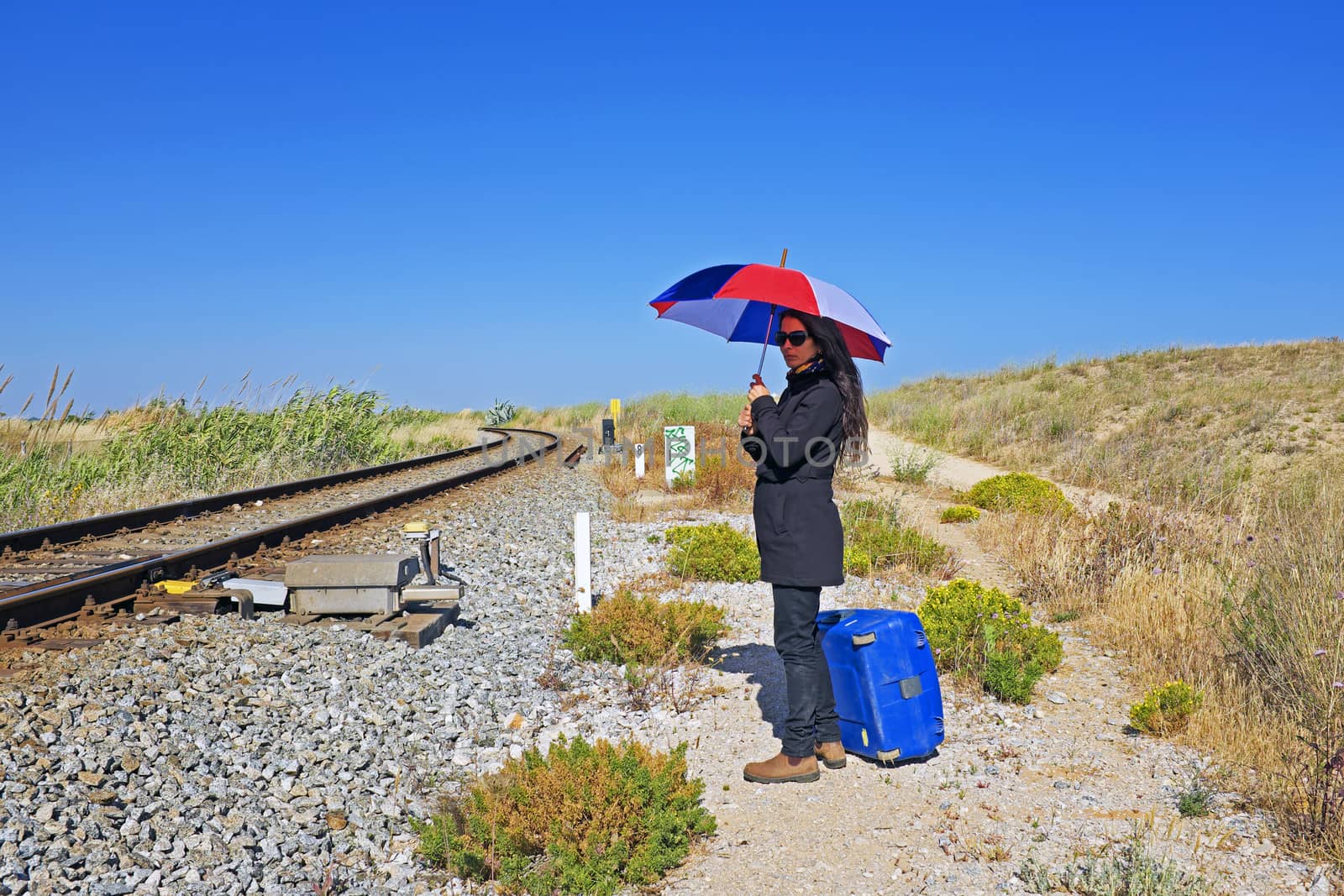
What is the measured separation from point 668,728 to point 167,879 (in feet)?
9.12

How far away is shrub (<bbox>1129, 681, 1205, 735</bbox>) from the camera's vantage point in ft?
17.5

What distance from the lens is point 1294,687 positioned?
5.26 meters

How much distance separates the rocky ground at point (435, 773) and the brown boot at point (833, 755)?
0.19 feet

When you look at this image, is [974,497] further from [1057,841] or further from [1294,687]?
[1057,841]

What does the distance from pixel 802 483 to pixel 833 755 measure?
5.06ft

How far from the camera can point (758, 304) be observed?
5742 millimetres

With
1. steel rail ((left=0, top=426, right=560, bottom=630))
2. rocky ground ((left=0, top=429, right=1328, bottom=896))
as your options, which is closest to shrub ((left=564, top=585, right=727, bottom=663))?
rocky ground ((left=0, top=429, right=1328, bottom=896))

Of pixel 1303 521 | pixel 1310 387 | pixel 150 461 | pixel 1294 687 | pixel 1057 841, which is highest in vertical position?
pixel 1310 387

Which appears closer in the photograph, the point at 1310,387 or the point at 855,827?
the point at 855,827

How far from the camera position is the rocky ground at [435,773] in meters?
3.83

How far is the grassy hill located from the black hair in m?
6.84

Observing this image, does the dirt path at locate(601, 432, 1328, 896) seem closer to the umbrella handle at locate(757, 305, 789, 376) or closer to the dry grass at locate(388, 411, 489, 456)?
the umbrella handle at locate(757, 305, 789, 376)

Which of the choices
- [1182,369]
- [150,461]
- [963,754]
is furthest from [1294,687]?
[1182,369]

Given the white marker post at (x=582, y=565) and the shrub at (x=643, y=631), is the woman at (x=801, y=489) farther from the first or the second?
the white marker post at (x=582, y=565)
